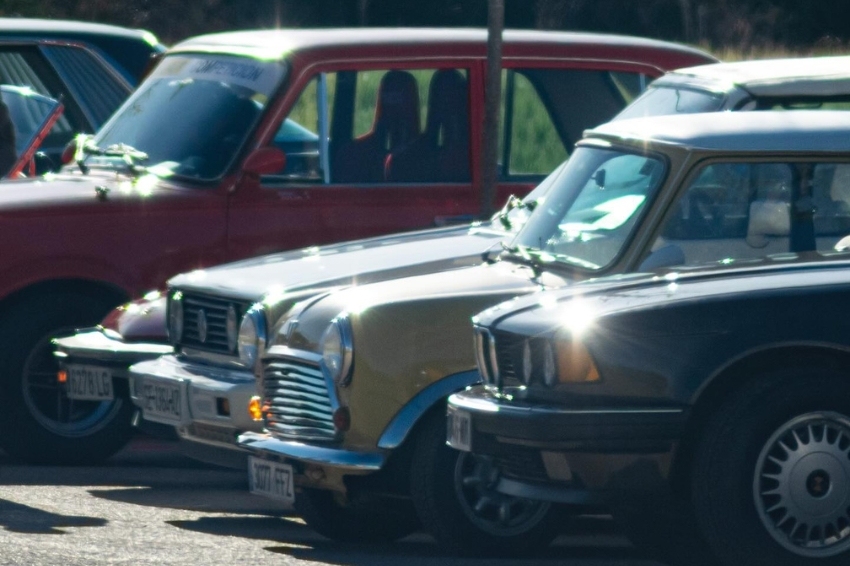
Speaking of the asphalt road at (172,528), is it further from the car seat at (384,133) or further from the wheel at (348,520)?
the car seat at (384,133)

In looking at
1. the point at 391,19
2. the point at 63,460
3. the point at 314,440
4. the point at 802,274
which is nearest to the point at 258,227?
the point at 63,460

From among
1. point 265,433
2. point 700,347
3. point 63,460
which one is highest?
point 700,347

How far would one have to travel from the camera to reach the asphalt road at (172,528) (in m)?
7.03

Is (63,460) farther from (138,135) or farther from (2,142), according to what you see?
(2,142)

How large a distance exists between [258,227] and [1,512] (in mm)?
2336

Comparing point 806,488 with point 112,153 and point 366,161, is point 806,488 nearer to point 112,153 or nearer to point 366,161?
point 366,161

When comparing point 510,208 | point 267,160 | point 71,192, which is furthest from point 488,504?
point 71,192

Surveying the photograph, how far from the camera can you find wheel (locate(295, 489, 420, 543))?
7.55m

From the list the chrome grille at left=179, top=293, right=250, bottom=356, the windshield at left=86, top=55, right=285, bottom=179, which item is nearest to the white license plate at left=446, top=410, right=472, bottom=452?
the chrome grille at left=179, top=293, right=250, bottom=356

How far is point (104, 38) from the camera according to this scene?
13031 millimetres

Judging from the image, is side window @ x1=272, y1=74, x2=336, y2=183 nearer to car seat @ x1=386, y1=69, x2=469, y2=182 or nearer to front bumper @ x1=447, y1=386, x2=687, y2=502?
car seat @ x1=386, y1=69, x2=469, y2=182

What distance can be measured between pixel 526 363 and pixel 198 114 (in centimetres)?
415

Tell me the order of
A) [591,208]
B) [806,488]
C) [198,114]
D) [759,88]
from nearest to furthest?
[806,488]
[591,208]
[759,88]
[198,114]

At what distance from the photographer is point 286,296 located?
25.4 ft
